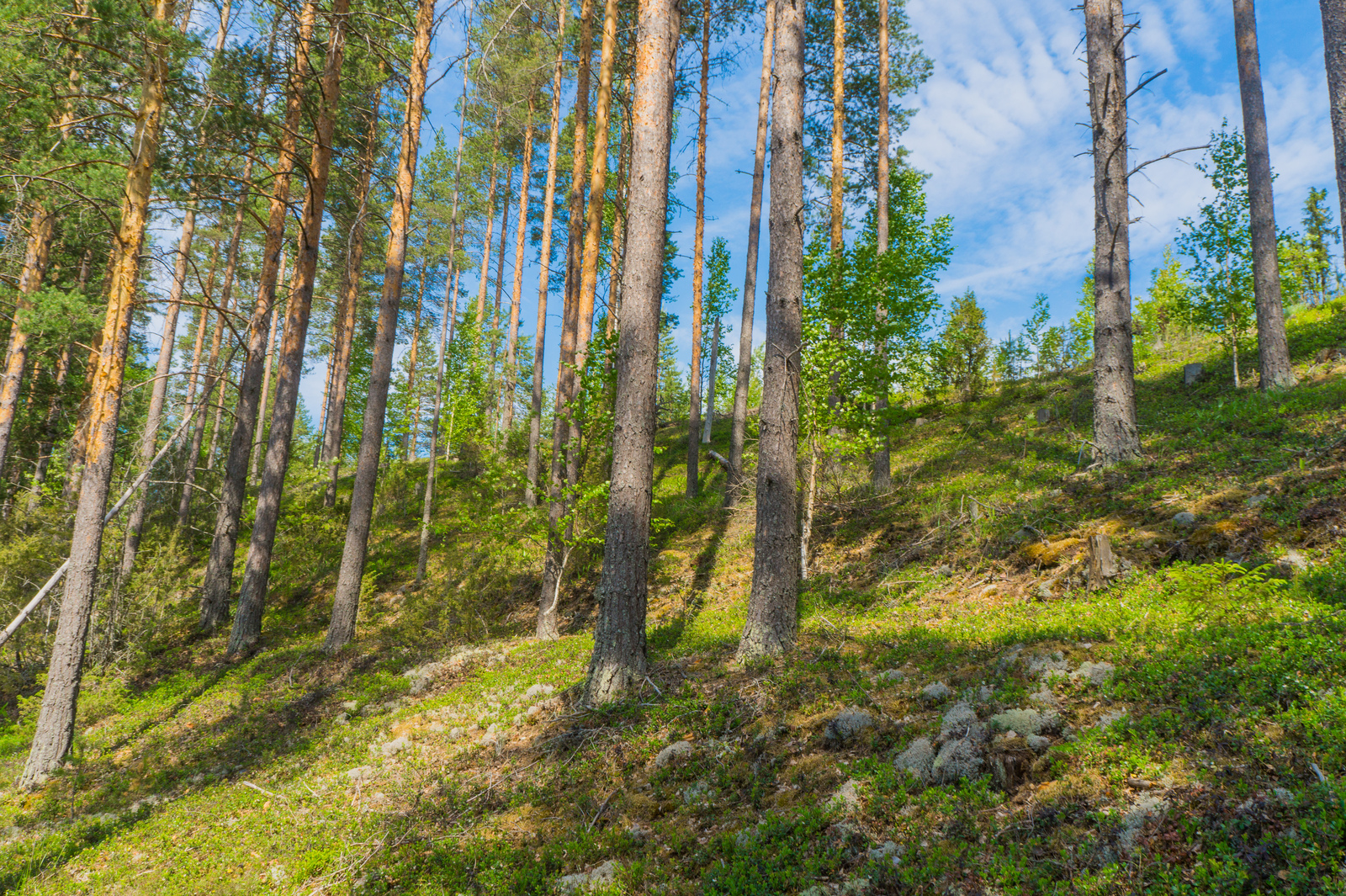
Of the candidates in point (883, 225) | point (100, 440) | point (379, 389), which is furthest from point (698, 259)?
point (100, 440)

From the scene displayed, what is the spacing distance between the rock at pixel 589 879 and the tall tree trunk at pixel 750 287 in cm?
977

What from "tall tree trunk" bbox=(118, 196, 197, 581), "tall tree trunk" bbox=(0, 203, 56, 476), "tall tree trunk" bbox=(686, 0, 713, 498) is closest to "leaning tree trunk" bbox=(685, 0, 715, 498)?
"tall tree trunk" bbox=(686, 0, 713, 498)

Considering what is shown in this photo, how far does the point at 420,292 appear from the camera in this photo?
27.7 meters

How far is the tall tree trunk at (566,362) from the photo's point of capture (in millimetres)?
9461

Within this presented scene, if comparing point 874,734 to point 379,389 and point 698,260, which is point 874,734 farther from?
point 698,260

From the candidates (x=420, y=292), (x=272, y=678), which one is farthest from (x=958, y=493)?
(x=420, y=292)

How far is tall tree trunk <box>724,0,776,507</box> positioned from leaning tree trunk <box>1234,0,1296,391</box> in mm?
9202

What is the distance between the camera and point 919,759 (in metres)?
3.34

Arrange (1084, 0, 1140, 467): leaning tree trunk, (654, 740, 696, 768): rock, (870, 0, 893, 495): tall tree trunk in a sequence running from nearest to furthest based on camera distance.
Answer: (654, 740, 696, 768): rock
(1084, 0, 1140, 467): leaning tree trunk
(870, 0, 893, 495): tall tree trunk

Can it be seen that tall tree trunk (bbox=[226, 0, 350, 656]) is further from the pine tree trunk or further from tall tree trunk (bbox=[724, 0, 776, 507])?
the pine tree trunk

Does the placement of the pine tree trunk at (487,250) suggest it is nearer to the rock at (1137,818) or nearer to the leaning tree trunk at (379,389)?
the leaning tree trunk at (379,389)

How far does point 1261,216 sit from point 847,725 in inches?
521

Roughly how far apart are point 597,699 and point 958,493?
7.28 metres

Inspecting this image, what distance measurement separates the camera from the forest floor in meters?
2.59
